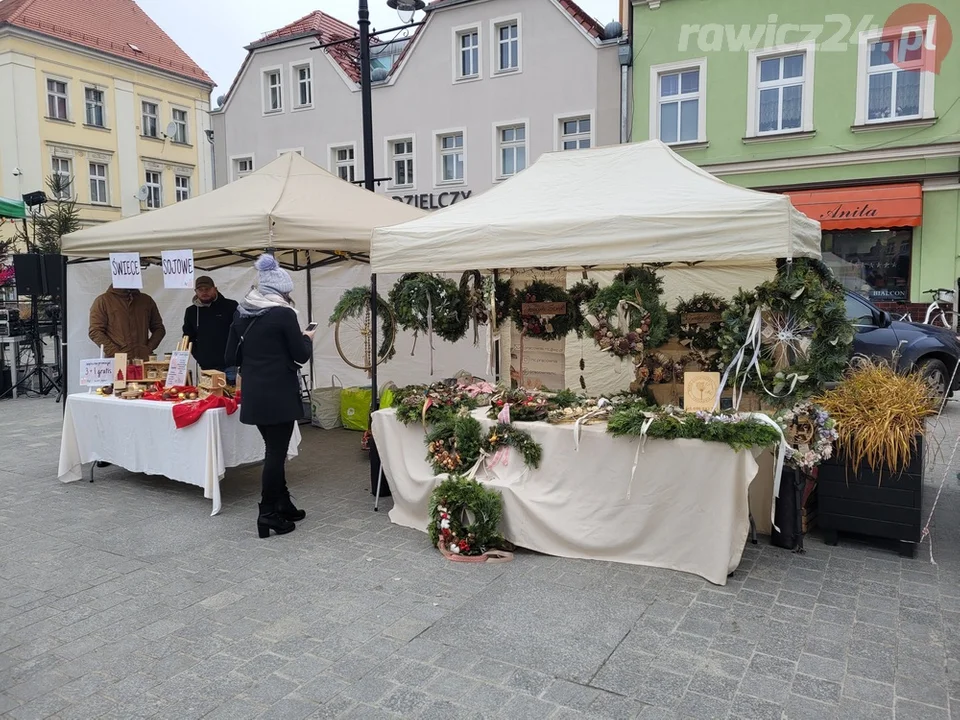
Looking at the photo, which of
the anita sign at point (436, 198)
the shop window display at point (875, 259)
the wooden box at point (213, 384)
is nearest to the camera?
the wooden box at point (213, 384)

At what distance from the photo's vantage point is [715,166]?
14.6 m

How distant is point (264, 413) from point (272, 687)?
1.94 m

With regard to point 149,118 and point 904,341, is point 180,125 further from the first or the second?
point 904,341

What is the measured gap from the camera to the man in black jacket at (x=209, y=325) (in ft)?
21.8

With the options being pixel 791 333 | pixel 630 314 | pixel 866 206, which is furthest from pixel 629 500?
pixel 866 206

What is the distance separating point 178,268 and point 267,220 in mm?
906

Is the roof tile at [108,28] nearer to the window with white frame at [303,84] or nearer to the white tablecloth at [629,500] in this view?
the window with white frame at [303,84]

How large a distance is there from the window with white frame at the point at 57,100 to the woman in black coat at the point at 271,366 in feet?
89.4

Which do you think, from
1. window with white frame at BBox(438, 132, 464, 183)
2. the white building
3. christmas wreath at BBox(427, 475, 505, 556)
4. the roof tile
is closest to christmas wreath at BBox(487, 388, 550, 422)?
christmas wreath at BBox(427, 475, 505, 556)

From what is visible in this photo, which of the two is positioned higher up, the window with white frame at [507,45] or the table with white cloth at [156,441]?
the window with white frame at [507,45]

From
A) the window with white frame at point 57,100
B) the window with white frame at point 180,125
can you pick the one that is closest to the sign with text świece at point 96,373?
the window with white frame at point 57,100

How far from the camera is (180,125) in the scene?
31.4m

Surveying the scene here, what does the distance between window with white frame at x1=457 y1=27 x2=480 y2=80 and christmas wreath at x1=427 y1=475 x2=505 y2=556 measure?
15.4 meters

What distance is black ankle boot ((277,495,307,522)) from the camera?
473 cm
